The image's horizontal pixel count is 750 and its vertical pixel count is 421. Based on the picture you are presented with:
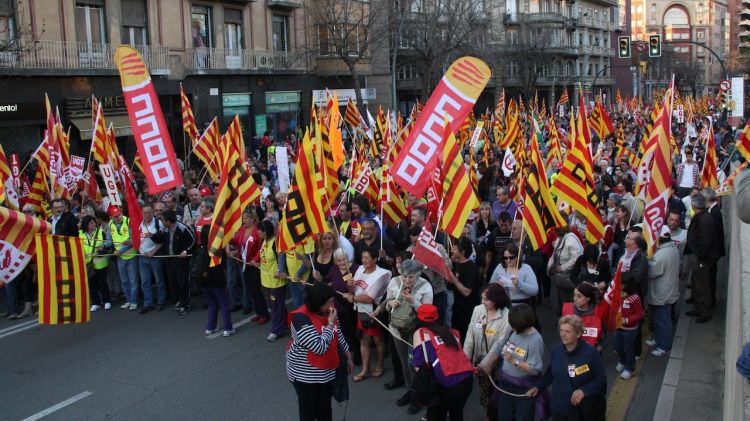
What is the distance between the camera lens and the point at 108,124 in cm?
2475

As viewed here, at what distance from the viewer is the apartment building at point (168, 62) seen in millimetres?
22766

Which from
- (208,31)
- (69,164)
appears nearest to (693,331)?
(69,164)

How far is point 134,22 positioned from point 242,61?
5.64m

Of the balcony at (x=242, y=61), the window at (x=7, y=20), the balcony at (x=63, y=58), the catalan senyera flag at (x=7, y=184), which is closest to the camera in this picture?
the catalan senyera flag at (x=7, y=184)

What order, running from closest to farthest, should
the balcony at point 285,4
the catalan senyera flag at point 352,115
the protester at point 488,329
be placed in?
the protester at point 488,329, the catalan senyera flag at point 352,115, the balcony at point 285,4

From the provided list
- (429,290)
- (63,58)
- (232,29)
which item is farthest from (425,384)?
(232,29)

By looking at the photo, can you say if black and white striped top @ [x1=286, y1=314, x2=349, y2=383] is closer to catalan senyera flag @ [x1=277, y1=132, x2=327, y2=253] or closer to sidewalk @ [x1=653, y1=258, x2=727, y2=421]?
catalan senyera flag @ [x1=277, y1=132, x2=327, y2=253]

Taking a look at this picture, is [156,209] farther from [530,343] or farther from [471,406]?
[530,343]

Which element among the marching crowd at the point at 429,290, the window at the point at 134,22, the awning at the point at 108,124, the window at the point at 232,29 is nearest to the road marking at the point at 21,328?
the marching crowd at the point at 429,290

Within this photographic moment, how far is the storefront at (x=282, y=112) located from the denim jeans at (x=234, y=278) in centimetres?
2293

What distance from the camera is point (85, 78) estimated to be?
80.8ft

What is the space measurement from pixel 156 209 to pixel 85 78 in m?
15.8

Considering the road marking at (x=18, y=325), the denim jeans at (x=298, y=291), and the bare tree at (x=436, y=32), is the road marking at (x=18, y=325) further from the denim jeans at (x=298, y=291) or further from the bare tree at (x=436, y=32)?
the bare tree at (x=436, y=32)

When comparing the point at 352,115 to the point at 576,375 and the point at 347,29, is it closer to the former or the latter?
the point at 576,375
